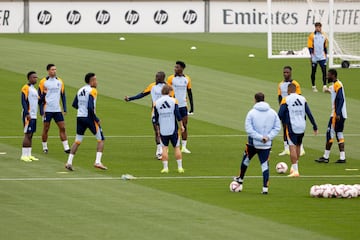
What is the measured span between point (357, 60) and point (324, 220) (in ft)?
98.2

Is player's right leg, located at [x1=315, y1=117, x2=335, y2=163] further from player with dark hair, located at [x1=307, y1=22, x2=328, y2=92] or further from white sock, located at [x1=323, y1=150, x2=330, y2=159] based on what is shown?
player with dark hair, located at [x1=307, y1=22, x2=328, y2=92]

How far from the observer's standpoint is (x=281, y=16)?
6034cm

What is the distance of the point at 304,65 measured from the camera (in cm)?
5003

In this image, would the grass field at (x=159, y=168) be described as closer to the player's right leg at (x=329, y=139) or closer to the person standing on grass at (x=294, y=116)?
the player's right leg at (x=329, y=139)

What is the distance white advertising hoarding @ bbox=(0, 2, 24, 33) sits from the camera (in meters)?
60.6

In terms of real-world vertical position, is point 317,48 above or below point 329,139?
above

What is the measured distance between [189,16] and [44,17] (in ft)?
27.3

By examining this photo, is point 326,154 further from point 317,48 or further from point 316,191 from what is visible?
point 317,48

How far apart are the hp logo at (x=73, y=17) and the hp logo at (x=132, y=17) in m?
2.72

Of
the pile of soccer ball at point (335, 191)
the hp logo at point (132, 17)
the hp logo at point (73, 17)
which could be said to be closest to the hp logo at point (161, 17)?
the hp logo at point (132, 17)

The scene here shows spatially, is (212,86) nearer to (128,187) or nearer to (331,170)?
(331,170)

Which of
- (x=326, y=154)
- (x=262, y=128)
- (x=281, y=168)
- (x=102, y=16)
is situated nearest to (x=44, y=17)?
(x=102, y=16)

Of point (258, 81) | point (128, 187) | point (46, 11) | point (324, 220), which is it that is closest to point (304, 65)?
point (258, 81)

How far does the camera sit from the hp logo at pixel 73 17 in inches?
2451
